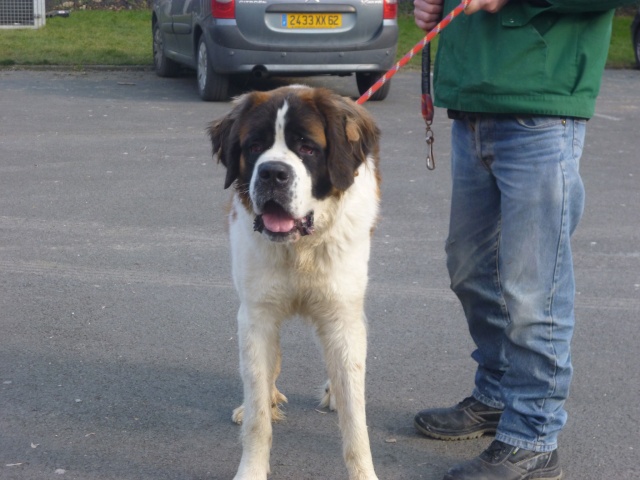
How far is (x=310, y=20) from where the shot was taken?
37.9ft

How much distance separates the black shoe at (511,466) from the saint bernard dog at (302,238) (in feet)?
1.31

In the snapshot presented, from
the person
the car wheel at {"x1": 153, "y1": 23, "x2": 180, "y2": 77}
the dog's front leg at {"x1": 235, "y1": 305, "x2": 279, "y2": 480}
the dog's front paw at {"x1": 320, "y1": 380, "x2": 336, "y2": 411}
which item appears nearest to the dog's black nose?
the dog's front leg at {"x1": 235, "y1": 305, "x2": 279, "y2": 480}

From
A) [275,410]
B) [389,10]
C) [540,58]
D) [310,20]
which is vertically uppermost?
[540,58]

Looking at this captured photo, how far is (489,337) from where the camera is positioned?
430cm

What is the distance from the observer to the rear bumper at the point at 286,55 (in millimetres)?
11602

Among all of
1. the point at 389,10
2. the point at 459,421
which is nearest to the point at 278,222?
the point at 459,421

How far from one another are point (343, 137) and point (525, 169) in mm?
692

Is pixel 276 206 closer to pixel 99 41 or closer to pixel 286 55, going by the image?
pixel 286 55

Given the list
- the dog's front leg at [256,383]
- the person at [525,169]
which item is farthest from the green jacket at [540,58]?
the dog's front leg at [256,383]

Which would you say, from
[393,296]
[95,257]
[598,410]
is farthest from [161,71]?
[598,410]

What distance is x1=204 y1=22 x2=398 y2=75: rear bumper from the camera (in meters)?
11.6

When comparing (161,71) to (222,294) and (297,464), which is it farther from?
(297,464)

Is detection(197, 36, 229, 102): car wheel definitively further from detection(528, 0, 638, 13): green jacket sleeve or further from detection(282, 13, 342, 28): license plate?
detection(528, 0, 638, 13): green jacket sleeve

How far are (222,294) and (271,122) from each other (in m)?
2.49
